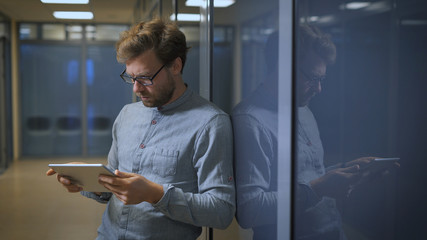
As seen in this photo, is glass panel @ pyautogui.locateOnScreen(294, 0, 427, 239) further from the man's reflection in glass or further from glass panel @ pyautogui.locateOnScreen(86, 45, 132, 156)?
glass panel @ pyautogui.locateOnScreen(86, 45, 132, 156)

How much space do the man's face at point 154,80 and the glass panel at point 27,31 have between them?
1473mm

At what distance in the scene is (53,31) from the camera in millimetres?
2939

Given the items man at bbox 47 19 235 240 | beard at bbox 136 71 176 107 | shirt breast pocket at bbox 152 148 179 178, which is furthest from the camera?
beard at bbox 136 71 176 107

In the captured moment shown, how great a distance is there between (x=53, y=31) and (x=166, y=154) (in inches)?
66.2

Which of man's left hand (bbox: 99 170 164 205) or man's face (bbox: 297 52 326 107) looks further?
man's left hand (bbox: 99 170 164 205)

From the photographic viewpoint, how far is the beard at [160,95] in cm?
183

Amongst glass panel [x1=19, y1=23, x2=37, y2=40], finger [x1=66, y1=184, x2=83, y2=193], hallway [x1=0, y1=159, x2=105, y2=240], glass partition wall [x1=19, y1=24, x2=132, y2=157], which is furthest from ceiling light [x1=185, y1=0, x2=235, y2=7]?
hallway [x1=0, y1=159, x2=105, y2=240]

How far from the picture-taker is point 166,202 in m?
1.55

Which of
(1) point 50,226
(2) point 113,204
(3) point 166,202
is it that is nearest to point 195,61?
(2) point 113,204

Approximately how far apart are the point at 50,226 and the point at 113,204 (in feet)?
4.15

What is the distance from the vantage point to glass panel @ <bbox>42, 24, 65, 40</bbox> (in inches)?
115

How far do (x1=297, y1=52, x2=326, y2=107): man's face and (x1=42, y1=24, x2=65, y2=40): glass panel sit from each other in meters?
2.35

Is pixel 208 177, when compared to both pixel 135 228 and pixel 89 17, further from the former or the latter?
pixel 89 17

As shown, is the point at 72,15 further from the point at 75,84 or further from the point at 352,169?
the point at 352,169
